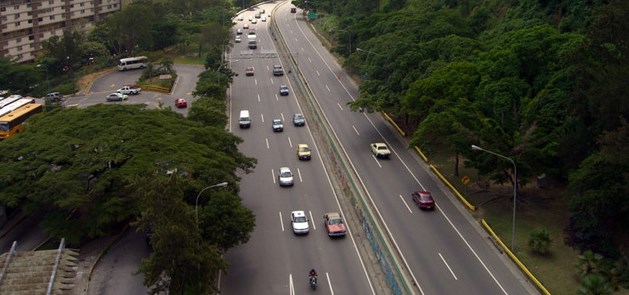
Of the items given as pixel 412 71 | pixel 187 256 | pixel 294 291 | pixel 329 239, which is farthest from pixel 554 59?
pixel 187 256

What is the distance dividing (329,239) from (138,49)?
300 ft

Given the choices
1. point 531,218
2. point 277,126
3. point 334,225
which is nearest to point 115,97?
point 277,126

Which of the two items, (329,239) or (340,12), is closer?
(329,239)

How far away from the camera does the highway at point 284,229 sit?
47.3 metres

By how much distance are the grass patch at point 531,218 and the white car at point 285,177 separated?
13819mm

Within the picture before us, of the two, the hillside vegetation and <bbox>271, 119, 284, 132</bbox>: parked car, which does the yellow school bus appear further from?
the hillside vegetation

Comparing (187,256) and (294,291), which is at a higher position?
(187,256)

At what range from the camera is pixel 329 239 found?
5381 cm

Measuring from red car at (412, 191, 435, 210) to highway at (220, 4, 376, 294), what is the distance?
7.28 m

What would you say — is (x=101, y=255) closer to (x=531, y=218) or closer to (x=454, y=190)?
(x=454, y=190)

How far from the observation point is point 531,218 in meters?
54.9

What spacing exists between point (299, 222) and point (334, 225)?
292 cm

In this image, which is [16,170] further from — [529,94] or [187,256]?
[529,94]

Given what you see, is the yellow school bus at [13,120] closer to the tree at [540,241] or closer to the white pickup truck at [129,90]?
the white pickup truck at [129,90]
